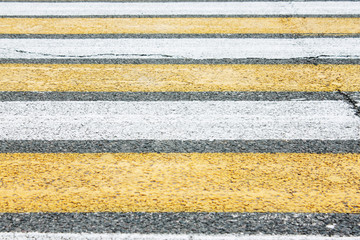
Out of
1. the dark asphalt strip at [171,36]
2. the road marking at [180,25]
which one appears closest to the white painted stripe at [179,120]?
the dark asphalt strip at [171,36]

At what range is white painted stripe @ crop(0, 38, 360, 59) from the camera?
5.03 m

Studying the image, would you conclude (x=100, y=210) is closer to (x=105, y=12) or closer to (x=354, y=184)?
(x=354, y=184)

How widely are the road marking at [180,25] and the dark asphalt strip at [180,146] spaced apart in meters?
2.35

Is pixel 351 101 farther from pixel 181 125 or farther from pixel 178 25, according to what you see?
pixel 178 25

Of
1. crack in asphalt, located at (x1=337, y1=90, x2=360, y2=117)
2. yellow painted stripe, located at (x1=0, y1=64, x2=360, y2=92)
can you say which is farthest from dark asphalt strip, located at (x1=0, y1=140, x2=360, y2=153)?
yellow painted stripe, located at (x1=0, y1=64, x2=360, y2=92)

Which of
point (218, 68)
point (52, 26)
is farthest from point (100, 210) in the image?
point (52, 26)

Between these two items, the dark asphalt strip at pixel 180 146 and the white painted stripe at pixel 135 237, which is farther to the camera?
the dark asphalt strip at pixel 180 146

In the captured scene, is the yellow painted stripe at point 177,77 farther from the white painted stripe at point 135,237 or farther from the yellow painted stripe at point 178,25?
the white painted stripe at point 135,237

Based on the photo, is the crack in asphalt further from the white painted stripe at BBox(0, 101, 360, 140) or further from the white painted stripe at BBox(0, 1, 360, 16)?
the white painted stripe at BBox(0, 1, 360, 16)

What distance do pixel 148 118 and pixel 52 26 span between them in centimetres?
260

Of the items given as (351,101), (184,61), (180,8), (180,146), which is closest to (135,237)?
(180,146)

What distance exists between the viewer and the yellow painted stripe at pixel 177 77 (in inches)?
173

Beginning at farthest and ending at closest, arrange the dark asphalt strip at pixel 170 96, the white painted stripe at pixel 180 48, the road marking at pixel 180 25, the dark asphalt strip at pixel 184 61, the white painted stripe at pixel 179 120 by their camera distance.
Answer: the road marking at pixel 180 25 → the white painted stripe at pixel 180 48 → the dark asphalt strip at pixel 184 61 → the dark asphalt strip at pixel 170 96 → the white painted stripe at pixel 179 120

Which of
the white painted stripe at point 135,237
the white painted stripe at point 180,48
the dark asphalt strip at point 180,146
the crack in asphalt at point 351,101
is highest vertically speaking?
the white painted stripe at point 180,48
